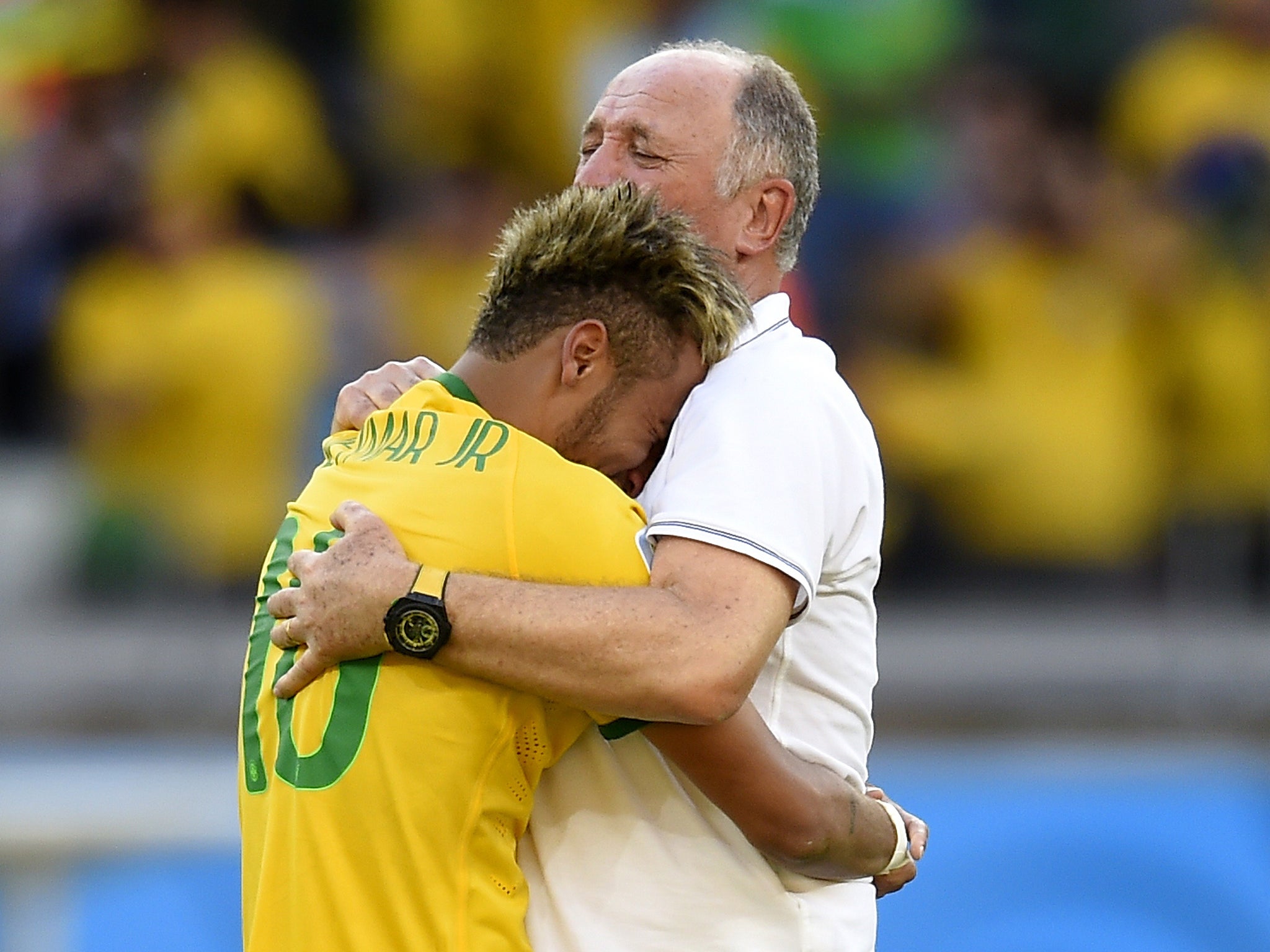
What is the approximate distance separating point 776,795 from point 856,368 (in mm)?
4129

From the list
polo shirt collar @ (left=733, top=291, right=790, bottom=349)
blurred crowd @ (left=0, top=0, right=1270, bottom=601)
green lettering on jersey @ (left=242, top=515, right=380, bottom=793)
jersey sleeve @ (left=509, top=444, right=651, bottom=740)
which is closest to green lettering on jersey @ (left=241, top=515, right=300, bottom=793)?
green lettering on jersey @ (left=242, top=515, right=380, bottom=793)

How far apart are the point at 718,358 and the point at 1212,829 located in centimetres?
320

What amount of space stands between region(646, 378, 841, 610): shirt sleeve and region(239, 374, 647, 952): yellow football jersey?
3.0 inches

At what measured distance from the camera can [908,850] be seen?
2615 mm

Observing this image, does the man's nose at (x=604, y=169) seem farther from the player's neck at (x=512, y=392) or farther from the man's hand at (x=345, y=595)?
the man's hand at (x=345, y=595)

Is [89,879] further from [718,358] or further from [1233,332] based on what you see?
[1233,332]

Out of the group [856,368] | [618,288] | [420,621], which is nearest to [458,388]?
[618,288]

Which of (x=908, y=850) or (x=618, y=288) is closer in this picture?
(x=618, y=288)

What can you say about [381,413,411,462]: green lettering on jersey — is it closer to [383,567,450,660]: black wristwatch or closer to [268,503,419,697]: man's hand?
[268,503,419,697]: man's hand

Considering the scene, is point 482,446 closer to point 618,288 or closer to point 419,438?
point 419,438

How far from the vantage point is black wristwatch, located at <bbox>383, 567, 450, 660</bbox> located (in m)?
2.17

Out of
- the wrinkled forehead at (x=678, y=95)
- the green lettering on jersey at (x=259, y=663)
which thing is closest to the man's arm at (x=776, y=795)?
the green lettering on jersey at (x=259, y=663)

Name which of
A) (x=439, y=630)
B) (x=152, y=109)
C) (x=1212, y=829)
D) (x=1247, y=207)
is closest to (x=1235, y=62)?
(x=1247, y=207)

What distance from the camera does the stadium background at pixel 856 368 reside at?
5.03 metres
